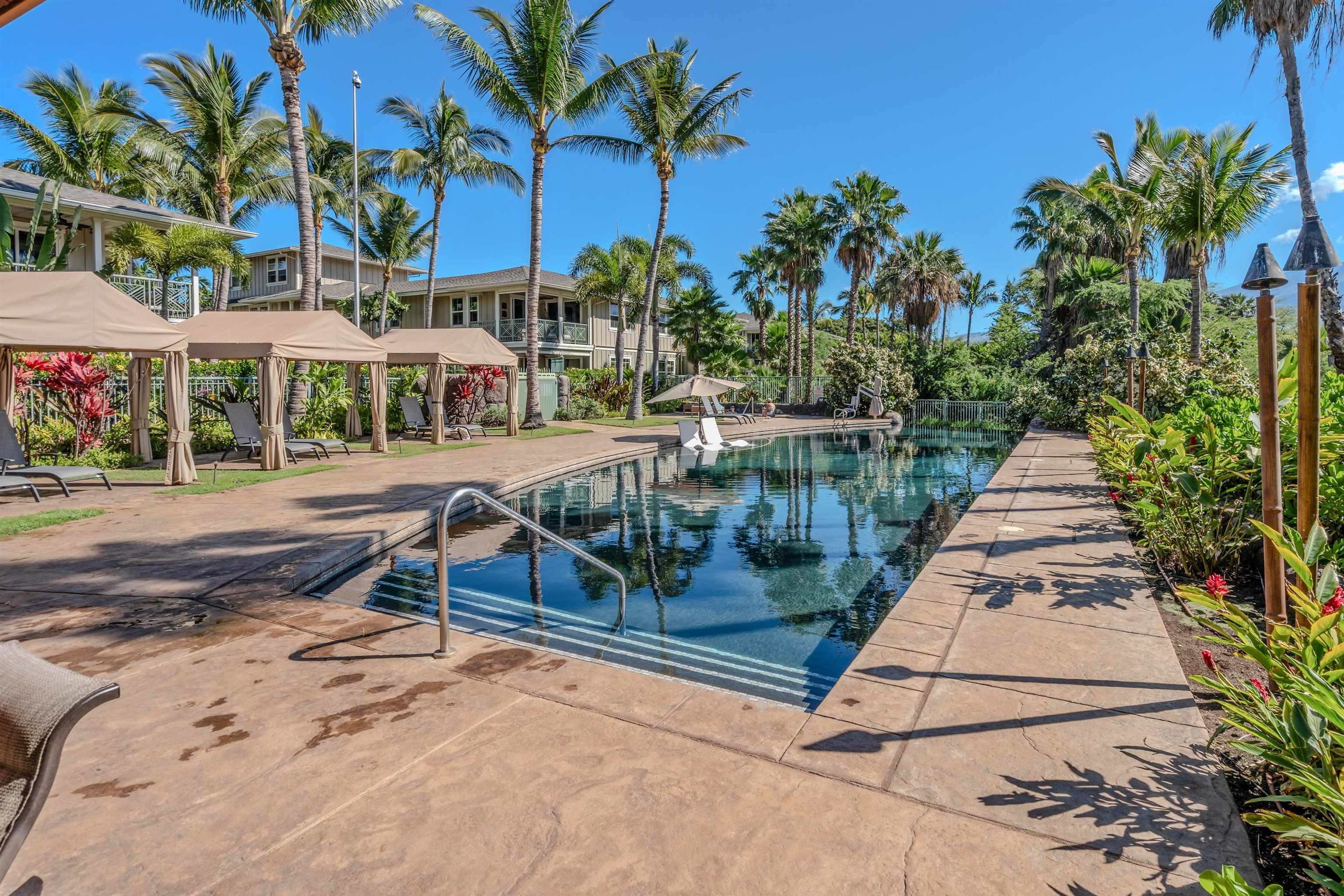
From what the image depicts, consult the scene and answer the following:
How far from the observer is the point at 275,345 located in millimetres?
12508

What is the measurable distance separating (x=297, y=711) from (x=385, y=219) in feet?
122

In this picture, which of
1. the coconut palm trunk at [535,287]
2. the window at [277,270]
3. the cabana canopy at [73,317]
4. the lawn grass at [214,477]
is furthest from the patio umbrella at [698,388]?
the window at [277,270]

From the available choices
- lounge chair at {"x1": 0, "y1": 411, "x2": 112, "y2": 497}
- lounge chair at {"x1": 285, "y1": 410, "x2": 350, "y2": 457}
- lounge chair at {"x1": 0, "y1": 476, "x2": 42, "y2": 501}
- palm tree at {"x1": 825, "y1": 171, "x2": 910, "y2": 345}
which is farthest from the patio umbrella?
lounge chair at {"x1": 0, "y1": 476, "x2": 42, "y2": 501}

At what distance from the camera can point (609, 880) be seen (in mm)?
2270

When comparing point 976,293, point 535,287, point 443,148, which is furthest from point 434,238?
point 976,293

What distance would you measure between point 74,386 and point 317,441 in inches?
153

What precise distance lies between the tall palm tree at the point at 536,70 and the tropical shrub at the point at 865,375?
45.9 feet

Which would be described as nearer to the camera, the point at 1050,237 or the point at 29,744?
the point at 29,744

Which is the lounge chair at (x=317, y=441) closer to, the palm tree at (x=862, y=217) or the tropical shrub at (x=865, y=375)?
the tropical shrub at (x=865, y=375)

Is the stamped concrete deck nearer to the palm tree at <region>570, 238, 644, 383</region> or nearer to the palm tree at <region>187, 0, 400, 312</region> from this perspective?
the palm tree at <region>187, 0, 400, 312</region>

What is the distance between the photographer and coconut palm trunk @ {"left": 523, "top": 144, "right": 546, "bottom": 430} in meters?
21.8

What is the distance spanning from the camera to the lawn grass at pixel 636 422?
1015 inches

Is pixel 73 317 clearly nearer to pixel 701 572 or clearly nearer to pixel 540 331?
pixel 701 572

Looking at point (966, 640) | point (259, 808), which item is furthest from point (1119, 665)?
point (259, 808)
